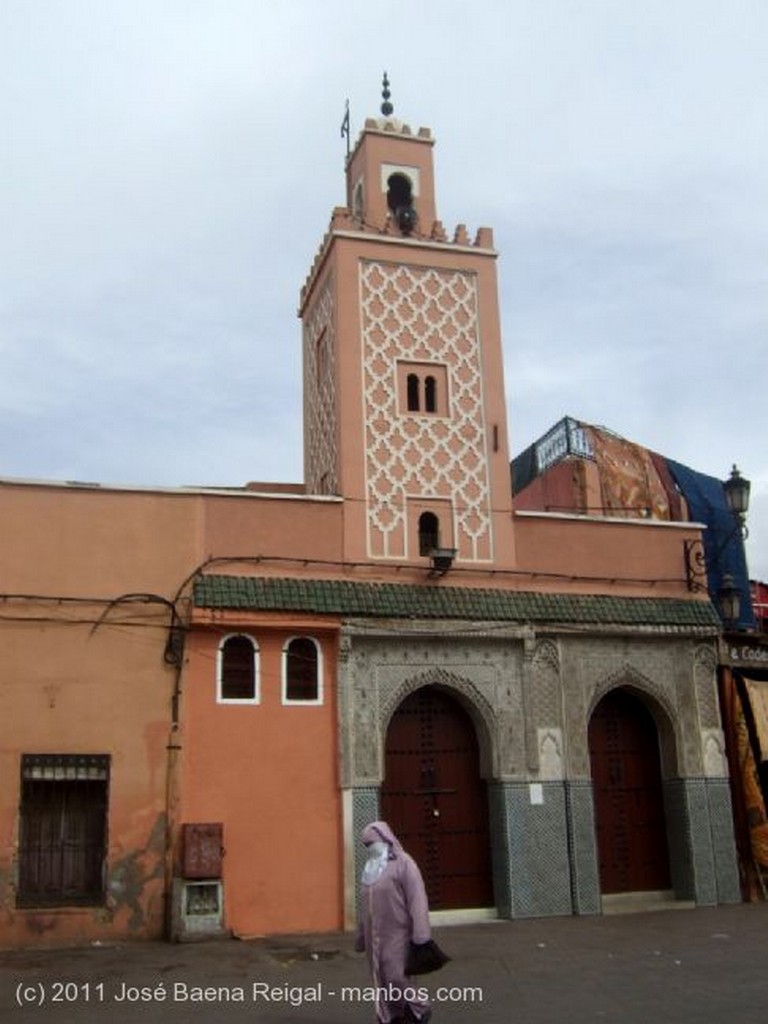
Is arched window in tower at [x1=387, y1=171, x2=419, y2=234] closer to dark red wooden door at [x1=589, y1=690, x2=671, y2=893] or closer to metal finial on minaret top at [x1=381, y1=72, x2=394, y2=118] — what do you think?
metal finial on minaret top at [x1=381, y1=72, x2=394, y2=118]

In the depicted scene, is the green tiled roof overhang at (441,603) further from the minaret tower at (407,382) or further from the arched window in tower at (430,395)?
the arched window in tower at (430,395)

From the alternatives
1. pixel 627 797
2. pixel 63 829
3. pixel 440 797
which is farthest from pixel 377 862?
pixel 627 797

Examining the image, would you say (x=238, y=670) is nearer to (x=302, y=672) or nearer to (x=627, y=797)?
(x=302, y=672)

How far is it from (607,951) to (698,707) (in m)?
5.03

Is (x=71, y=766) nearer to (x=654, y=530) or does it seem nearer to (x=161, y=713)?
(x=161, y=713)

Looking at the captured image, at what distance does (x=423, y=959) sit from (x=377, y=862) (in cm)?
66

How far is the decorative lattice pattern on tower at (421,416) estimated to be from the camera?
1499 centimetres

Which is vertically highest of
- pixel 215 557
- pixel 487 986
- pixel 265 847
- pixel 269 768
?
pixel 215 557

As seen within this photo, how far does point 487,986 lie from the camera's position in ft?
30.5

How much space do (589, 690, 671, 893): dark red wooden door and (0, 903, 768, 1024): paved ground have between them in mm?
1750

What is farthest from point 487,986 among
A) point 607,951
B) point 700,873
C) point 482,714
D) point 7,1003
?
point 700,873

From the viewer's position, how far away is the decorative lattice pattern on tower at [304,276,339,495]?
51.3ft

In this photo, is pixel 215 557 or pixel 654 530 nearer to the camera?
pixel 215 557

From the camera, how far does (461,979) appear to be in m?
9.64
